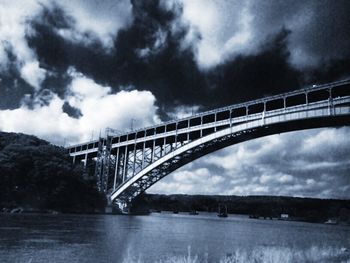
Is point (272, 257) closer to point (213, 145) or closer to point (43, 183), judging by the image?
point (213, 145)

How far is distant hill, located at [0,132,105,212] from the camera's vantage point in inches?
2021

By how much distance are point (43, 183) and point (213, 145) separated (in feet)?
89.3

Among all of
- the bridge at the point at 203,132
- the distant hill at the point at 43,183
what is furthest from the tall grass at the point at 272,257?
the distant hill at the point at 43,183

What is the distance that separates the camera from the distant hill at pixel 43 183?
51.3 m

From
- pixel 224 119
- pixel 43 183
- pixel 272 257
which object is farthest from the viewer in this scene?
pixel 43 183

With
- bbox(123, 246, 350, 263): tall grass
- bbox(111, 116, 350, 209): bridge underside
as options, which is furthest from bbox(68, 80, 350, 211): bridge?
bbox(123, 246, 350, 263): tall grass

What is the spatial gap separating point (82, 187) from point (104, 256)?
4392 centimetres

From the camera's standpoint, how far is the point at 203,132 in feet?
151

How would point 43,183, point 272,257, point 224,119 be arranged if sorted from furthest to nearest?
1. point 43,183
2. point 224,119
3. point 272,257

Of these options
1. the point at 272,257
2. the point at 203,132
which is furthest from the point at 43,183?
the point at 272,257

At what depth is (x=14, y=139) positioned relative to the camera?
64.8m

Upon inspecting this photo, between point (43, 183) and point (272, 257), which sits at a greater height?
point (43, 183)

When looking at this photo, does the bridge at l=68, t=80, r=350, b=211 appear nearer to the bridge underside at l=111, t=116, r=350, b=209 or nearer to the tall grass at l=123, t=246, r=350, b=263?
the bridge underside at l=111, t=116, r=350, b=209

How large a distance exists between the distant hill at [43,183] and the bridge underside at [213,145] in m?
5.26
